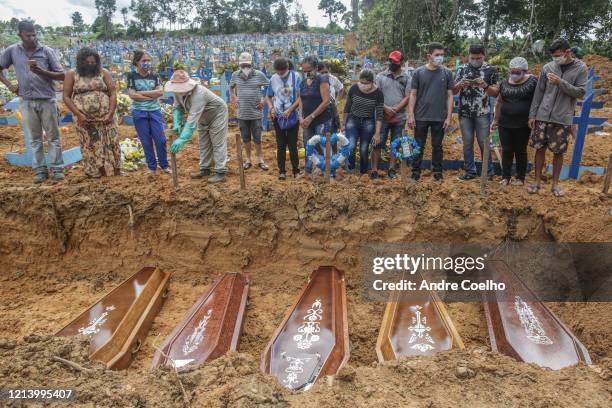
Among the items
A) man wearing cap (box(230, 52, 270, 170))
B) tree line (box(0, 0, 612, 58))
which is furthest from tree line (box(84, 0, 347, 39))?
man wearing cap (box(230, 52, 270, 170))

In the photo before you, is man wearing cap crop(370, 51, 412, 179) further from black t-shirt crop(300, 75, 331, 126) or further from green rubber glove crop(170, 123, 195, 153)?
green rubber glove crop(170, 123, 195, 153)

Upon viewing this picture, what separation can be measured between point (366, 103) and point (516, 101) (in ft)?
5.86

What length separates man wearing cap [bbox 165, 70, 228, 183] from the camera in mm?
5012

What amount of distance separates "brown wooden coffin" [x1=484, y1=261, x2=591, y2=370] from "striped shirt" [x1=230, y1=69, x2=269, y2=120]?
3.85m

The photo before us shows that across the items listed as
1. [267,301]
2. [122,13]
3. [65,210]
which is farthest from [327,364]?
[122,13]

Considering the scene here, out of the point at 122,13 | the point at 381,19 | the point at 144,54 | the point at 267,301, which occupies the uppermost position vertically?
the point at 122,13

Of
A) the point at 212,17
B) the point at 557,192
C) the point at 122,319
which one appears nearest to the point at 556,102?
the point at 557,192

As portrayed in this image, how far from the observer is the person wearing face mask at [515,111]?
4828mm

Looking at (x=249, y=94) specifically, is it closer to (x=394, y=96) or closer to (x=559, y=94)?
(x=394, y=96)

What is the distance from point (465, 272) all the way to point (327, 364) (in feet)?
7.39

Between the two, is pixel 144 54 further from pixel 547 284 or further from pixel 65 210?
pixel 547 284

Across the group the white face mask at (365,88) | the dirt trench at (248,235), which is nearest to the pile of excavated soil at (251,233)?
the dirt trench at (248,235)

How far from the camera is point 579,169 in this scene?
579 cm

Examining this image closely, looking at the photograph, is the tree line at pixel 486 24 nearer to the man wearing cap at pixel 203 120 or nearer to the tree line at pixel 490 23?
the tree line at pixel 490 23
